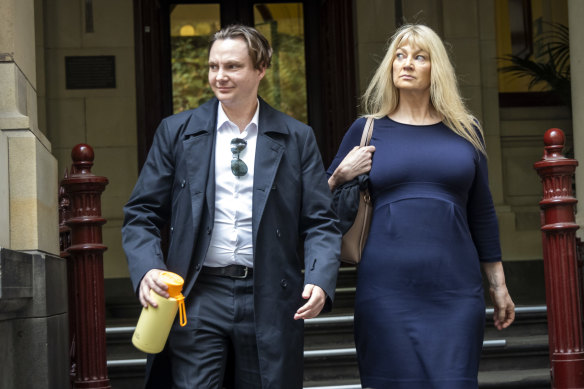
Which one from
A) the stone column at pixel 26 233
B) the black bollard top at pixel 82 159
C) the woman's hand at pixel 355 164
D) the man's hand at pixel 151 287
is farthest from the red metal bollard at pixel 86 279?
the man's hand at pixel 151 287

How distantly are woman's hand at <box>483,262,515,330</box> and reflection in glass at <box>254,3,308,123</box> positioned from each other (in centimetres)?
629

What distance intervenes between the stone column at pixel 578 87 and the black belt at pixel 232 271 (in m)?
4.72

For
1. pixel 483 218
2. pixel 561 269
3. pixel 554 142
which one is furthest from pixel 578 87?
pixel 483 218

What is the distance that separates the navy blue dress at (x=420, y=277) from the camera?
154 inches

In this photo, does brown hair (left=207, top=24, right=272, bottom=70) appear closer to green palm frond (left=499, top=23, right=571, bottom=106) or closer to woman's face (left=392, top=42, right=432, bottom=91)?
woman's face (left=392, top=42, right=432, bottom=91)

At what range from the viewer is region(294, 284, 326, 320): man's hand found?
10.9 feet

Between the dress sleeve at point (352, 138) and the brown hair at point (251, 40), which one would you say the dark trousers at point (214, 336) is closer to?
the brown hair at point (251, 40)

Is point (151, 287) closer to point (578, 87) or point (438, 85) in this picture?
point (438, 85)

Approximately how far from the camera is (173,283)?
314 centimetres

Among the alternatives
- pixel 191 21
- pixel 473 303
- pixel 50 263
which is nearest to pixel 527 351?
pixel 473 303

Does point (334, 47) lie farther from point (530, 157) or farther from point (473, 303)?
point (473, 303)

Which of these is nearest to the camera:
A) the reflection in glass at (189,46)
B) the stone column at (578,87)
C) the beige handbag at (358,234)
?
the beige handbag at (358,234)

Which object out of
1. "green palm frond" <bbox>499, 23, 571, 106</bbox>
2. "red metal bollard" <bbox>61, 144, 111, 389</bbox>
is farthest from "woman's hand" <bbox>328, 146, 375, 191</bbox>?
"green palm frond" <bbox>499, 23, 571, 106</bbox>

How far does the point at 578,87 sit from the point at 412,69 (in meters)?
4.02
